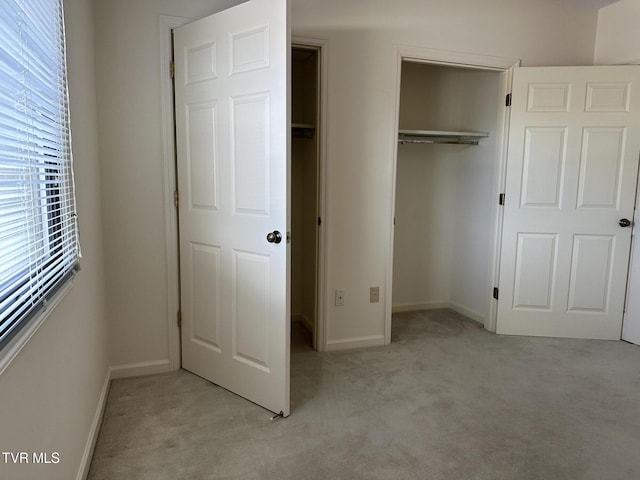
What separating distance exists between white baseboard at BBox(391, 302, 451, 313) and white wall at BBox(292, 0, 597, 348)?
0.87m

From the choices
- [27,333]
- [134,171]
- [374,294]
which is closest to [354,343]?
[374,294]

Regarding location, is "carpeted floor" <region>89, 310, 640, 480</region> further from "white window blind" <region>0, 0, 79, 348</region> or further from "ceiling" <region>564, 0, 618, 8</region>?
"ceiling" <region>564, 0, 618, 8</region>

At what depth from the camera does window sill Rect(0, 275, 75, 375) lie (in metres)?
1.01

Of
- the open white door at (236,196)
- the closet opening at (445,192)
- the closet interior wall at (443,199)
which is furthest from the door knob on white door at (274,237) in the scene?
the closet interior wall at (443,199)

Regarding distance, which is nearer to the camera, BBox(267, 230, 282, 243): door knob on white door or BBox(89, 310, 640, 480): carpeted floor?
BBox(89, 310, 640, 480): carpeted floor

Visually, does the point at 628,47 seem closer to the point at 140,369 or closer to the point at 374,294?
the point at 374,294

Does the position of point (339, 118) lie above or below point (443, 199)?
above

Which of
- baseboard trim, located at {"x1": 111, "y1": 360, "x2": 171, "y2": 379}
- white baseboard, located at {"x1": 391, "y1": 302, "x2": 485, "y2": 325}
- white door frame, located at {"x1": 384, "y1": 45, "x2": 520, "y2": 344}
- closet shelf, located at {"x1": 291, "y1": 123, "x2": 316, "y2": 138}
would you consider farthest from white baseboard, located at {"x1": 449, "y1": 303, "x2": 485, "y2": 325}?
baseboard trim, located at {"x1": 111, "y1": 360, "x2": 171, "y2": 379}

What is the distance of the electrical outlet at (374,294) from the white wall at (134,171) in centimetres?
143

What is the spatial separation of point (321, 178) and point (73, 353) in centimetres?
186

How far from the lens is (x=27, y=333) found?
3.75ft

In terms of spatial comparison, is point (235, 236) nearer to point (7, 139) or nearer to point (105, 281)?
point (105, 281)

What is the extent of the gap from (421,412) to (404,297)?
190cm

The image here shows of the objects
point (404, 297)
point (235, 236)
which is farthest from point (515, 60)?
point (235, 236)
